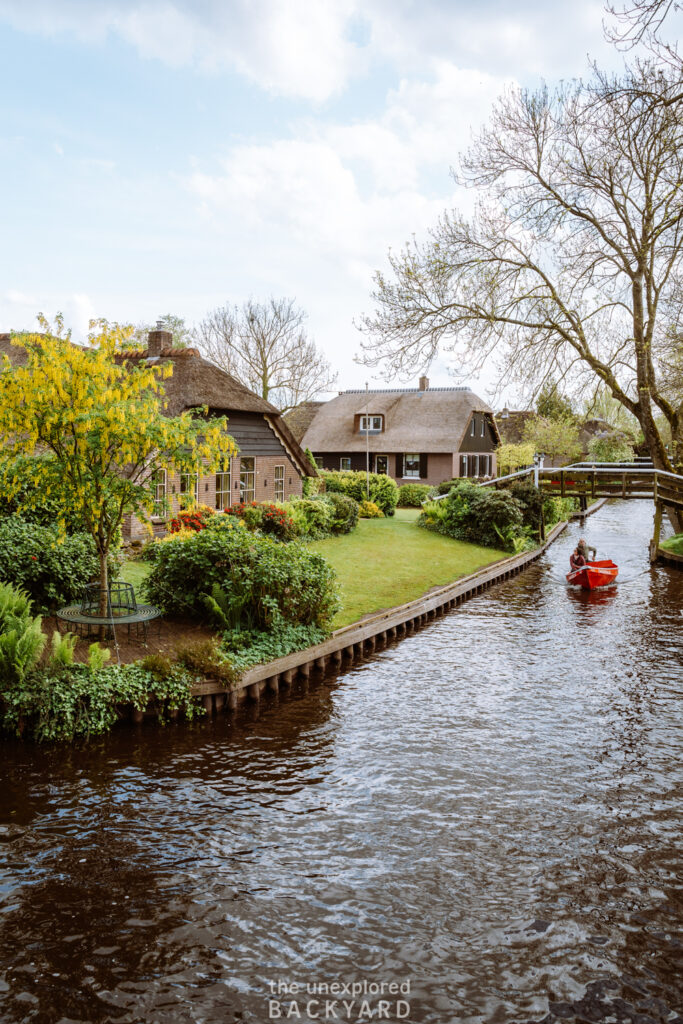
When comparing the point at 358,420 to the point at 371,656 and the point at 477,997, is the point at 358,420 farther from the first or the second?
the point at 477,997

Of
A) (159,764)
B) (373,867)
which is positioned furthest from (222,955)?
(159,764)

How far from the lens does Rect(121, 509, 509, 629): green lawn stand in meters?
18.0

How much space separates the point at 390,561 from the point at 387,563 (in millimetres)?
395

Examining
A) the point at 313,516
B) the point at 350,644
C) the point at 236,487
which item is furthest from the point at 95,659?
the point at 313,516

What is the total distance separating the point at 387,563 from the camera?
75.5 ft

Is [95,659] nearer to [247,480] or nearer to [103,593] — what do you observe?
[103,593]

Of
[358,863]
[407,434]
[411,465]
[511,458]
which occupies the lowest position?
[358,863]

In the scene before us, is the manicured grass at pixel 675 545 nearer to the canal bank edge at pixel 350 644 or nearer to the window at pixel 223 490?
the canal bank edge at pixel 350 644

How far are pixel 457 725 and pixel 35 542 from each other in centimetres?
818

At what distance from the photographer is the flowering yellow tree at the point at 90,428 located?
435 inches

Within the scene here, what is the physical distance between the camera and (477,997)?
5.81m

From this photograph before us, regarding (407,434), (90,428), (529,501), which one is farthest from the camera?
(407,434)

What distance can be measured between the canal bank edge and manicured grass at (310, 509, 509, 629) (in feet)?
1.32

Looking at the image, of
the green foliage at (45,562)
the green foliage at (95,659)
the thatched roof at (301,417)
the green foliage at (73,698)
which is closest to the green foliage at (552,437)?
the thatched roof at (301,417)
